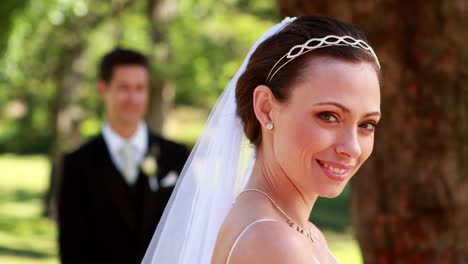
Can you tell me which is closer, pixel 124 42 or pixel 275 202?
A: pixel 275 202

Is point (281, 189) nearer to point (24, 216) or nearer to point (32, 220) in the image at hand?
point (32, 220)

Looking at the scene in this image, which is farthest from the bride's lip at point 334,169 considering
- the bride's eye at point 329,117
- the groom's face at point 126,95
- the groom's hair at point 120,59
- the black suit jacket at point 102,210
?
the groom's hair at point 120,59

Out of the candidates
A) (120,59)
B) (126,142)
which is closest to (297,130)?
(126,142)

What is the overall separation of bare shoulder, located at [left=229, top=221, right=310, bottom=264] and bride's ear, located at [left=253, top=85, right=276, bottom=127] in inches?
12.5

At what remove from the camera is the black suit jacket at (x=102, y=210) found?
584 cm

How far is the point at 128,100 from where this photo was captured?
6434 millimetres

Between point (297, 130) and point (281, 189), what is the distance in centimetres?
21

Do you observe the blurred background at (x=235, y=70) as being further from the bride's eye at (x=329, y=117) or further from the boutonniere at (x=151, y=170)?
the bride's eye at (x=329, y=117)

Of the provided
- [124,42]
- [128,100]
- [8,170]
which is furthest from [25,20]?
[8,170]

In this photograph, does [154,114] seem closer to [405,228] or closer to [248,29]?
[248,29]

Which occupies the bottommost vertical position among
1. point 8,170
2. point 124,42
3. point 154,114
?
point 8,170

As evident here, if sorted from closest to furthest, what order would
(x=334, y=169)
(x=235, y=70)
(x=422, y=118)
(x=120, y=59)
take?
1. (x=334, y=169)
2. (x=120, y=59)
3. (x=422, y=118)
4. (x=235, y=70)

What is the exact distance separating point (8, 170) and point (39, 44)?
2617 centimetres

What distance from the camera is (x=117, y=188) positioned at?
6.13 metres
